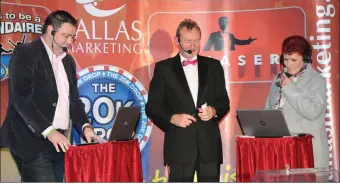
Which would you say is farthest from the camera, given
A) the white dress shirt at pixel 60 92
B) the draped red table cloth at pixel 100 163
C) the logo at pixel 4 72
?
the logo at pixel 4 72

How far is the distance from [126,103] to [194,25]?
1.19 m

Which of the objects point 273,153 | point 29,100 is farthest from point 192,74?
point 29,100

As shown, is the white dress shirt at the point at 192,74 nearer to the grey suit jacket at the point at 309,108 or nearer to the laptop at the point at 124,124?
the laptop at the point at 124,124

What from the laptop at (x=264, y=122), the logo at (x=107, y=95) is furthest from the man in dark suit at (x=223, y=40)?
the laptop at (x=264, y=122)

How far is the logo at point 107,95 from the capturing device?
603 centimetres

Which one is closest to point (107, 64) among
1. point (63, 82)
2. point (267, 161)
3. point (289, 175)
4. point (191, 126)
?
point (63, 82)

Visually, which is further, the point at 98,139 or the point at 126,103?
the point at 126,103

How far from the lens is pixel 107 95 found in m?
6.05

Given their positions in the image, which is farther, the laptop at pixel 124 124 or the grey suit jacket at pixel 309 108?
the grey suit jacket at pixel 309 108

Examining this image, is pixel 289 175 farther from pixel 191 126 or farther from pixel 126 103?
pixel 126 103

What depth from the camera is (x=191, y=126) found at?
5.22m

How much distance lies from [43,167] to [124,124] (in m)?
0.75

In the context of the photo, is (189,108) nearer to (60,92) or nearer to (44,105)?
(60,92)

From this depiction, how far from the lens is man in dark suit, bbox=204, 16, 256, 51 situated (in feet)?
19.9
